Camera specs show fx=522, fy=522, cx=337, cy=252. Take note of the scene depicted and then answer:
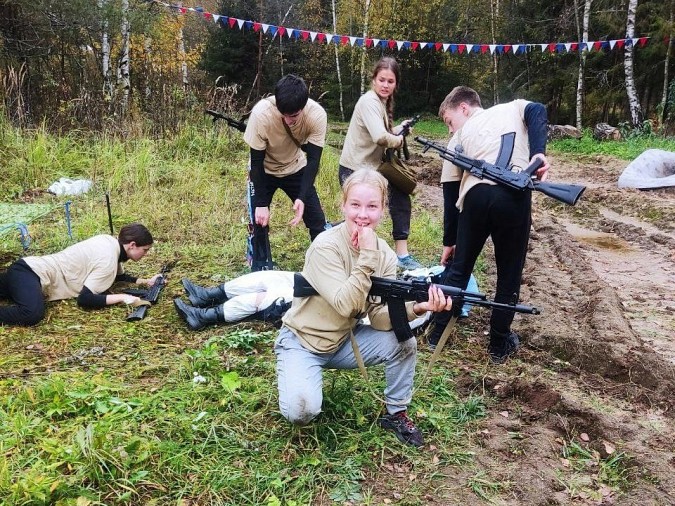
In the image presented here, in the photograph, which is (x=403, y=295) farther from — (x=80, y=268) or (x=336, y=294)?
(x=80, y=268)

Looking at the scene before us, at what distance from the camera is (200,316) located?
149 inches

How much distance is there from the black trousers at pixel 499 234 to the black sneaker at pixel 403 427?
113cm

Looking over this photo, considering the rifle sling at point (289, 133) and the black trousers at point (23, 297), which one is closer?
the black trousers at point (23, 297)

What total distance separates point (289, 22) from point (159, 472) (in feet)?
81.9

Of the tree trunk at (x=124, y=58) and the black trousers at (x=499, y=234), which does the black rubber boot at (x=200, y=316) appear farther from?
the tree trunk at (x=124, y=58)

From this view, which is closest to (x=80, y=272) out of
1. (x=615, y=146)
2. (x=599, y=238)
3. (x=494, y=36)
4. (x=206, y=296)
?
(x=206, y=296)

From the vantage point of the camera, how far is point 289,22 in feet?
79.5

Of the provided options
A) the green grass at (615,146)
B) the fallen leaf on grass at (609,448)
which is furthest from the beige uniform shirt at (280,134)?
the green grass at (615,146)

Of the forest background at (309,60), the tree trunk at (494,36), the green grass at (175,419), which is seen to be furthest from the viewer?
the tree trunk at (494,36)

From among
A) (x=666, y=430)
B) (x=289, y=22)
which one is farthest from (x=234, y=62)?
(x=666, y=430)

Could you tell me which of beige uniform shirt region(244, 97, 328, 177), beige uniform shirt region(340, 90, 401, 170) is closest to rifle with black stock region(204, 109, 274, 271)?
beige uniform shirt region(244, 97, 328, 177)

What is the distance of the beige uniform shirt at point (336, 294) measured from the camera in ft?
7.54

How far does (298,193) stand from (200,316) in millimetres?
1394

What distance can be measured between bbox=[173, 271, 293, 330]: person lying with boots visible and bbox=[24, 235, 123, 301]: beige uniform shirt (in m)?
0.60
